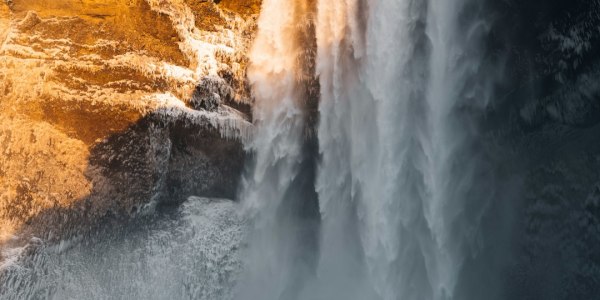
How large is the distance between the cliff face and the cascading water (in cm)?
125

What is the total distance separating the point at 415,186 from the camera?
800cm

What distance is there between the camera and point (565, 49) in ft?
24.3

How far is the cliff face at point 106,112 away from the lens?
7.88 metres

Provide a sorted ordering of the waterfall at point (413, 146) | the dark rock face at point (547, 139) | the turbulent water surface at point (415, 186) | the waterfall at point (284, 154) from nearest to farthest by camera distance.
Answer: the dark rock face at point (547, 139), the turbulent water surface at point (415, 186), the waterfall at point (413, 146), the waterfall at point (284, 154)

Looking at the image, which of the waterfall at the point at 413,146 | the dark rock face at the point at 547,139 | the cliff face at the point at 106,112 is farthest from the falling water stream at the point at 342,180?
the cliff face at the point at 106,112

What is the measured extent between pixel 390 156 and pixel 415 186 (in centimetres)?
60

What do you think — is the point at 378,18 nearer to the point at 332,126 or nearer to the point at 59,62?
the point at 332,126

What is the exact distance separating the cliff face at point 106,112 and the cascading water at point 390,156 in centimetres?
125

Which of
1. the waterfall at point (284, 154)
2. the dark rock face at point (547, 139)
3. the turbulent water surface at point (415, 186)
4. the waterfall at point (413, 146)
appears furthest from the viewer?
the waterfall at point (284, 154)

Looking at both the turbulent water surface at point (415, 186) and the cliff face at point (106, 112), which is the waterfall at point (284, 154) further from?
the cliff face at point (106, 112)

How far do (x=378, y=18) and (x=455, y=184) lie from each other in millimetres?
2967

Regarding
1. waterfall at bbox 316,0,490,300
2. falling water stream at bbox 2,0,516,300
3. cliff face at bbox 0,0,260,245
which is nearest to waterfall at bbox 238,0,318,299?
falling water stream at bbox 2,0,516,300

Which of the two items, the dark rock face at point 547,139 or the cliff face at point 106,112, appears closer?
the dark rock face at point 547,139

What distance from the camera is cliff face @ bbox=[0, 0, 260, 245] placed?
788 cm
